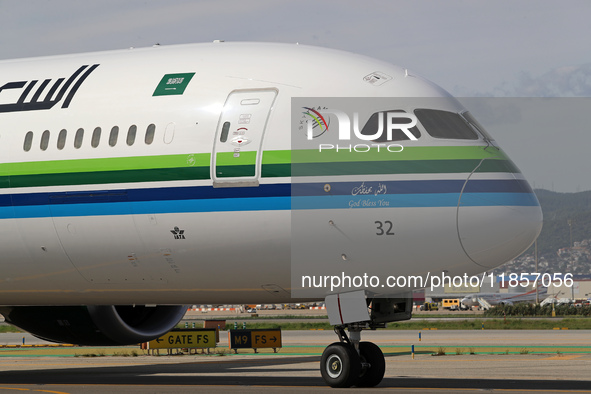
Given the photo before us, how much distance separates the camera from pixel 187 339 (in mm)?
35719

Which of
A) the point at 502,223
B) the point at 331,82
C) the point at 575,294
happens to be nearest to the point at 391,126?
the point at 331,82

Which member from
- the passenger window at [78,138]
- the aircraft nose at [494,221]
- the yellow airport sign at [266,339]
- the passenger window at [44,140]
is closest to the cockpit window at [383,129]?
the aircraft nose at [494,221]

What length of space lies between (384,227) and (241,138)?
9.88 feet

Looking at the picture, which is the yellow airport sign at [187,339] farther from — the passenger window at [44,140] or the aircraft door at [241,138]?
the aircraft door at [241,138]

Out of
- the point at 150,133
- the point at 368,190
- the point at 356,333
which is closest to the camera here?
the point at 368,190

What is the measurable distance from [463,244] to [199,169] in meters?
4.79

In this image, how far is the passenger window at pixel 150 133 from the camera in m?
16.7

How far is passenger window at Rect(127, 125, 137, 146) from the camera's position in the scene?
16844 millimetres

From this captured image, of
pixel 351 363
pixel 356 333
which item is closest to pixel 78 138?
pixel 356 333

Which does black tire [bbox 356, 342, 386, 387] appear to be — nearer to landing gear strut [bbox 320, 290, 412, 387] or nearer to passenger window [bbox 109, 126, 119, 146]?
landing gear strut [bbox 320, 290, 412, 387]

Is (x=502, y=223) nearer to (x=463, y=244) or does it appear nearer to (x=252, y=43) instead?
(x=463, y=244)

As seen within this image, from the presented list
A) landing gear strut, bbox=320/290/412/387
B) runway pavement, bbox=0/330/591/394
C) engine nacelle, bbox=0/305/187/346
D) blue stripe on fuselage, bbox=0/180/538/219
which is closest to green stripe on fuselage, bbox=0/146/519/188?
blue stripe on fuselage, bbox=0/180/538/219

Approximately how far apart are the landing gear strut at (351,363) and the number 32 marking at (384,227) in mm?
1989

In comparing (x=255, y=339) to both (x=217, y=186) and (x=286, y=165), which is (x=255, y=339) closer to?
(x=217, y=186)
